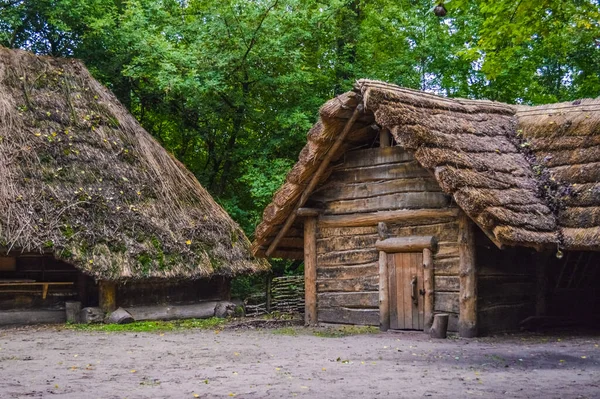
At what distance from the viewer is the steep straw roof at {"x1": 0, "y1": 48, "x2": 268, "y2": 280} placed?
1616cm

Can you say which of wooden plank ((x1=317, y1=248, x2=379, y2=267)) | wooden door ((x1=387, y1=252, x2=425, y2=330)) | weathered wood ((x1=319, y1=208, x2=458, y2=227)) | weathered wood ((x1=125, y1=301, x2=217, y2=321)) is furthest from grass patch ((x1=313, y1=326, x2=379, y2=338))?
weathered wood ((x1=125, y1=301, x2=217, y2=321))

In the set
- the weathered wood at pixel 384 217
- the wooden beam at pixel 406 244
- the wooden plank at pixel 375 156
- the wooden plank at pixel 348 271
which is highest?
the wooden plank at pixel 375 156

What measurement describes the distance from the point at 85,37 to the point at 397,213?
42.7ft

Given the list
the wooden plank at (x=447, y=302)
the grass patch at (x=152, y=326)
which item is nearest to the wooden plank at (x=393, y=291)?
the wooden plank at (x=447, y=302)

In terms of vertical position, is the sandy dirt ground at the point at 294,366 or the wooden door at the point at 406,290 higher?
the wooden door at the point at 406,290

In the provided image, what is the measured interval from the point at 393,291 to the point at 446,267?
4.10 ft

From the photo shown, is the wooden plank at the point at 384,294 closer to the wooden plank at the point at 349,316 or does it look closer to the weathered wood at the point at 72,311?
the wooden plank at the point at 349,316

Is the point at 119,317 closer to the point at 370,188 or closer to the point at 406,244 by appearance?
the point at 370,188

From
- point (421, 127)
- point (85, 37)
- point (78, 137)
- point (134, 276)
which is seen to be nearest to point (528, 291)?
point (421, 127)

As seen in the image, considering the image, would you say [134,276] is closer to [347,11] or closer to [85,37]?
[85,37]

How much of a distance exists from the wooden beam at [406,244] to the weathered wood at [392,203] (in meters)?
0.58

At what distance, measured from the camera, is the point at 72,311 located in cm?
1725

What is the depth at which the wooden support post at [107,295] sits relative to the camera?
17.2 meters

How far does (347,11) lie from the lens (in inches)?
950
